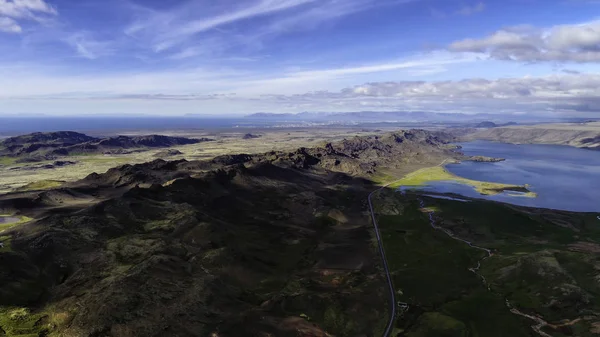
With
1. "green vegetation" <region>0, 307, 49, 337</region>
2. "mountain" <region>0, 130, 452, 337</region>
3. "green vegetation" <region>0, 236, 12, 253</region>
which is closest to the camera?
"green vegetation" <region>0, 307, 49, 337</region>

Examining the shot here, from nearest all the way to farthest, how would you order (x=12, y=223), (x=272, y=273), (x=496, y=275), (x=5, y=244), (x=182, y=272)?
(x=182, y=272)
(x=5, y=244)
(x=272, y=273)
(x=496, y=275)
(x=12, y=223)

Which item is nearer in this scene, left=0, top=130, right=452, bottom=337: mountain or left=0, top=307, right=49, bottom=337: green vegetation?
left=0, top=307, right=49, bottom=337: green vegetation

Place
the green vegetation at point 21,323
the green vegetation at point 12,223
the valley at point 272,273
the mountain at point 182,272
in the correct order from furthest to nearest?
the green vegetation at point 12,223 → the valley at point 272,273 → the mountain at point 182,272 → the green vegetation at point 21,323

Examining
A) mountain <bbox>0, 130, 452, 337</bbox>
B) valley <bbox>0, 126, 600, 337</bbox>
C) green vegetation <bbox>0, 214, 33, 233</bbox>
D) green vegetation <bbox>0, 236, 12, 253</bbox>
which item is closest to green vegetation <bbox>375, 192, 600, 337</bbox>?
valley <bbox>0, 126, 600, 337</bbox>

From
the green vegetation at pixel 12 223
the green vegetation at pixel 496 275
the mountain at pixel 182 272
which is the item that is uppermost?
the green vegetation at pixel 12 223

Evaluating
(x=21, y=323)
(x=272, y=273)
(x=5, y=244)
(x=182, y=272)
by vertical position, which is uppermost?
(x=5, y=244)

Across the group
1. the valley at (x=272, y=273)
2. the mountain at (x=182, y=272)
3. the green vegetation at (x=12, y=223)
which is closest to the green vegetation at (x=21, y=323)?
the mountain at (x=182, y=272)

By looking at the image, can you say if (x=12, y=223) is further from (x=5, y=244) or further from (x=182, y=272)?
(x=182, y=272)

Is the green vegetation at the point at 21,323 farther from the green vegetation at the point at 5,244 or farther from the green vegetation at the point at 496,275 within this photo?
the green vegetation at the point at 496,275

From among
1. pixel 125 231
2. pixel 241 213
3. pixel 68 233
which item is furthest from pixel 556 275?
pixel 68 233

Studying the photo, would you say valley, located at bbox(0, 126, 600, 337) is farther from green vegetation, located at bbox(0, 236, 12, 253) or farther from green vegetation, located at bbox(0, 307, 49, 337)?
green vegetation, located at bbox(0, 236, 12, 253)

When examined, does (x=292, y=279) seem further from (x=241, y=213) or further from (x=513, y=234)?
(x=513, y=234)

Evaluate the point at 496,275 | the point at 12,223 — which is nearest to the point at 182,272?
the point at 12,223
